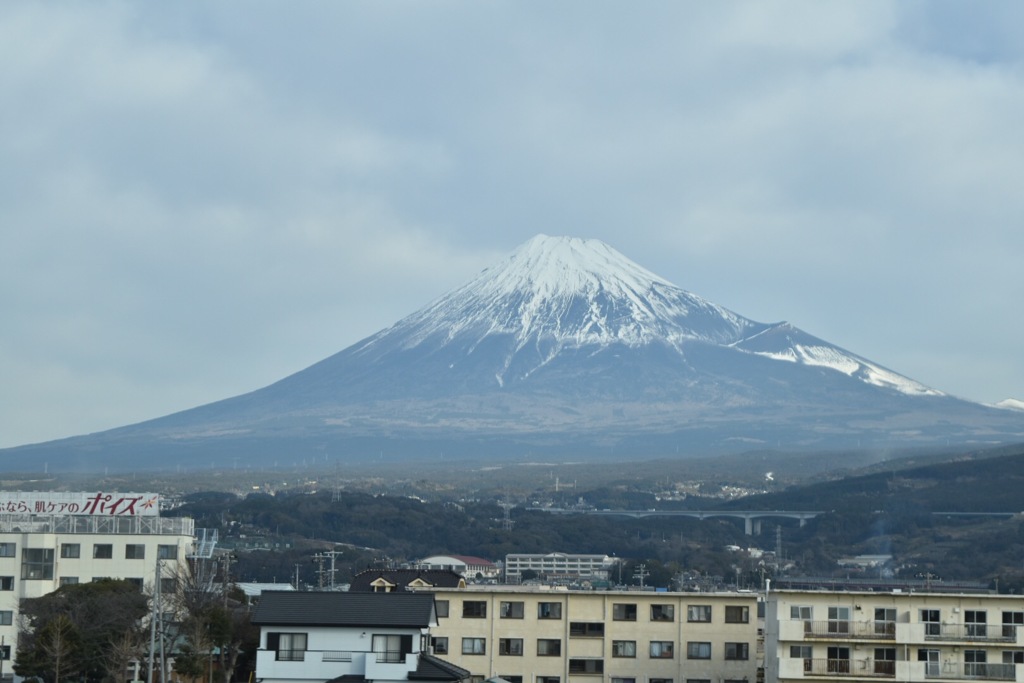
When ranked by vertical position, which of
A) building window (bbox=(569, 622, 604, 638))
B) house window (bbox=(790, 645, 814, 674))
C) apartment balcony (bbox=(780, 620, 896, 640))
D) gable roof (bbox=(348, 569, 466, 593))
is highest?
gable roof (bbox=(348, 569, 466, 593))

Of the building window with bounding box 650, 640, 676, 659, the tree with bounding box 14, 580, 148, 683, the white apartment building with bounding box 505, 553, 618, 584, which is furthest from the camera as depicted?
the white apartment building with bounding box 505, 553, 618, 584

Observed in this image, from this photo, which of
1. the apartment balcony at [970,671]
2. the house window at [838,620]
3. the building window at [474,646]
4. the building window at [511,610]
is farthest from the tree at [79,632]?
the apartment balcony at [970,671]

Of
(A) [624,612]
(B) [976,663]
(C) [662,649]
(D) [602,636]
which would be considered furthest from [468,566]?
(B) [976,663]

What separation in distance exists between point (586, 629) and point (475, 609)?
3.46m

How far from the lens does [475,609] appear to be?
192ft

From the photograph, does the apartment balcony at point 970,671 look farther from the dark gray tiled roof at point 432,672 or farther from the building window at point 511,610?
the dark gray tiled roof at point 432,672

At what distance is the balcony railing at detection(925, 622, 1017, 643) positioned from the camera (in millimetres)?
51750

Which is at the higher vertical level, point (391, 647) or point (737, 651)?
point (391, 647)

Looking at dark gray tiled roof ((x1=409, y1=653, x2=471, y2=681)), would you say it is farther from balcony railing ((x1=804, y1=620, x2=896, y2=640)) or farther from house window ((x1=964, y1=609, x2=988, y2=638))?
house window ((x1=964, y1=609, x2=988, y2=638))

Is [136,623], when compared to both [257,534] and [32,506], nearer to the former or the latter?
[32,506]

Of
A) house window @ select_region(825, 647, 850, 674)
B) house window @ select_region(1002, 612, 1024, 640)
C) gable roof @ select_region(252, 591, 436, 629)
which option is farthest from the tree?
house window @ select_region(1002, 612, 1024, 640)

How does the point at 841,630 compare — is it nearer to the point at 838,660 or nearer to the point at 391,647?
the point at 838,660

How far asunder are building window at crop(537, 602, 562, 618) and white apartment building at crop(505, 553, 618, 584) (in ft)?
264

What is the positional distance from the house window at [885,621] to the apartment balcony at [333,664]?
1382 centimetres
